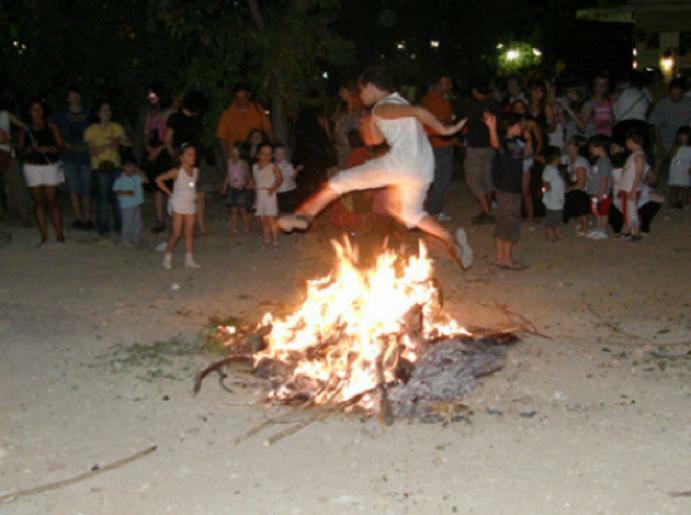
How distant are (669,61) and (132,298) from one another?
1583cm

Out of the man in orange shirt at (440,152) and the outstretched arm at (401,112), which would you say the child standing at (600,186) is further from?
the outstretched arm at (401,112)

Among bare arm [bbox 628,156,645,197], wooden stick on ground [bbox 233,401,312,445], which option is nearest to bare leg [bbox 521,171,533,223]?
bare arm [bbox 628,156,645,197]

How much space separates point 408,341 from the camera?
6.75 m

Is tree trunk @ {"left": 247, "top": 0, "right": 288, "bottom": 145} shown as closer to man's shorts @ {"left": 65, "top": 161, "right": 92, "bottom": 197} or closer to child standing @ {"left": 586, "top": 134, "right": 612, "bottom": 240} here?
man's shorts @ {"left": 65, "top": 161, "right": 92, "bottom": 197}

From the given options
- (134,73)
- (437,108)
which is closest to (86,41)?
(134,73)

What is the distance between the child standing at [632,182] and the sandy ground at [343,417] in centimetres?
177

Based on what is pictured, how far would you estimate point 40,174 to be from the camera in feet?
39.2

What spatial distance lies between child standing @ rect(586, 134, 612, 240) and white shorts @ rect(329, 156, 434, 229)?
14.9 feet

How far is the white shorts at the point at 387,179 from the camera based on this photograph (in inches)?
310

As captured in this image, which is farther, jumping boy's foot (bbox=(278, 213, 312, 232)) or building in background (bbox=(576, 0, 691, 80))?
building in background (bbox=(576, 0, 691, 80))

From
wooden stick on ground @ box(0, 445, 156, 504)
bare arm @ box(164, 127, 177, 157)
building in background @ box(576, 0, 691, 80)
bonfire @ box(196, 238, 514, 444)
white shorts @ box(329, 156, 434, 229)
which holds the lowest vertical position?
wooden stick on ground @ box(0, 445, 156, 504)

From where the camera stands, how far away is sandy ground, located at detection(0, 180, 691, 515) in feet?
16.8

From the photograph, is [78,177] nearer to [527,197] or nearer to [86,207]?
[86,207]

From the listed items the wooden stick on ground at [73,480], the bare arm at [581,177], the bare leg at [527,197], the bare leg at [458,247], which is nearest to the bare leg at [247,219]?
the bare leg at [527,197]
